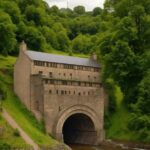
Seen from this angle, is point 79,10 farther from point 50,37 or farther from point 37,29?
point 37,29

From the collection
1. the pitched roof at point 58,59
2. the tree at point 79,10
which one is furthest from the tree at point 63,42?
the tree at point 79,10

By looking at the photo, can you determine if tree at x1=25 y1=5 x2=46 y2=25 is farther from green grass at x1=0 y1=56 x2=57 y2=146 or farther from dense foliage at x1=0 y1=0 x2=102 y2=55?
green grass at x1=0 y1=56 x2=57 y2=146

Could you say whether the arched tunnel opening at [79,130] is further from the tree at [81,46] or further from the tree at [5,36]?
the tree at [81,46]

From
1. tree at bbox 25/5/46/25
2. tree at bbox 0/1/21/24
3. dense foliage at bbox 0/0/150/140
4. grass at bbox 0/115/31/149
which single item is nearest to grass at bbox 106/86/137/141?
dense foliage at bbox 0/0/150/140

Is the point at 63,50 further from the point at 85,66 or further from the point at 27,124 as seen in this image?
the point at 27,124

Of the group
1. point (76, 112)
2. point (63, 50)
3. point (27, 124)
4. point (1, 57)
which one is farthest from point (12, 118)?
point (63, 50)
